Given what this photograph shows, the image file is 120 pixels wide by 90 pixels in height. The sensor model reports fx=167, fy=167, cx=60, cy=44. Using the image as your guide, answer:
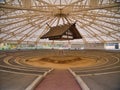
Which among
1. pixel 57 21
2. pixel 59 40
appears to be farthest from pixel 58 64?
pixel 57 21

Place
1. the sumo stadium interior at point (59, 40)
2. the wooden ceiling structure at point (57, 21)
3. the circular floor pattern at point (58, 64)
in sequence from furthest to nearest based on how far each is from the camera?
the wooden ceiling structure at point (57, 21)
the circular floor pattern at point (58, 64)
the sumo stadium interior at point (59, 40)

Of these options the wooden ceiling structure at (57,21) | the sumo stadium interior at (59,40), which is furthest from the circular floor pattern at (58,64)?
the wooden ceiling structure at (57,21)

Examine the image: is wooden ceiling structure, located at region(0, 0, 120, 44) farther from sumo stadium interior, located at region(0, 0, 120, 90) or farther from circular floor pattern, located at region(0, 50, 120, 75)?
circular floor pattern, located at region(0, 50, 120, 75)

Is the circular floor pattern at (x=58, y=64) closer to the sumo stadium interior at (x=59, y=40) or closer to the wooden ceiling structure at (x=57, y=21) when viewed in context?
the sumo stadium interior at (x=59, y=40)

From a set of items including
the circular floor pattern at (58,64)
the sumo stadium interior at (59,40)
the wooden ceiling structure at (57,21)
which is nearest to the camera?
the sumo stadium interior at (59,40)

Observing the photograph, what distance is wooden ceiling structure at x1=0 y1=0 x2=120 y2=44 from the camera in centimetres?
2869

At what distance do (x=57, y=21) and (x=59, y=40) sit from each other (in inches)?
250

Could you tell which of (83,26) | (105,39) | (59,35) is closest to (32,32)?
(83,26)

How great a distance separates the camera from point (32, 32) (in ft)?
142

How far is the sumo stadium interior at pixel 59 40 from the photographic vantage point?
11953 millimetres

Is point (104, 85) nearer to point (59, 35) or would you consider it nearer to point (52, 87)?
point (52, 87)

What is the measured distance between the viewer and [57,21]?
35.8 metres

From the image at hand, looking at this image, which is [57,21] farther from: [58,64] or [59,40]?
[58,64]

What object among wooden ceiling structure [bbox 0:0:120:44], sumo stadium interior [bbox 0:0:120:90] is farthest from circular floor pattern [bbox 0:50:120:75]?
wooden ceiling structure [bbox 0:0:120:44]
